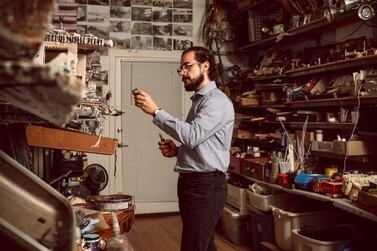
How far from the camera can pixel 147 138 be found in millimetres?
Result: 5273

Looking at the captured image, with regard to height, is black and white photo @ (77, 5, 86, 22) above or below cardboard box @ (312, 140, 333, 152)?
above

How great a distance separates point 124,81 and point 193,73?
2.84 m

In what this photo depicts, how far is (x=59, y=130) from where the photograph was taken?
1812mm

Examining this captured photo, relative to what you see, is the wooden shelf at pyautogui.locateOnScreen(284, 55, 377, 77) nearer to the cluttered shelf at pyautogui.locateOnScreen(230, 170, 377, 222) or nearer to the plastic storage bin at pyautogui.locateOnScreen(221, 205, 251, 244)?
the cluttered shelf at pyautogui.locateOnScreen(230, 170, 377, 222)

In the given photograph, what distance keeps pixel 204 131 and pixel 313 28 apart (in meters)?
1.95

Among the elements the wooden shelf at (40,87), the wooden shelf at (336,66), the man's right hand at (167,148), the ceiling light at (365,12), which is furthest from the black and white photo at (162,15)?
the wooden shelf at (40,87)

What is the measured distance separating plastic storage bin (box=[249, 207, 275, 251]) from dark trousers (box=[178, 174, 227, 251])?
145cm

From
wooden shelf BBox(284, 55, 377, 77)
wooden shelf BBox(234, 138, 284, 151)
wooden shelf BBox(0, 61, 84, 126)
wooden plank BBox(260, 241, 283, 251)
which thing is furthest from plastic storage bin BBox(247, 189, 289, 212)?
wooden shelf BBox(0, 61, 84, 126)

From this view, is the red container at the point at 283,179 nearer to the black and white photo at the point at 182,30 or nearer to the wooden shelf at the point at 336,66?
the wooden shelf at the point at 336,66

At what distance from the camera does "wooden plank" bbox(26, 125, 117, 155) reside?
1.74 meters

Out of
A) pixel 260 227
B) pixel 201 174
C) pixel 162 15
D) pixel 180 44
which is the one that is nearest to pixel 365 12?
pixel 201 174

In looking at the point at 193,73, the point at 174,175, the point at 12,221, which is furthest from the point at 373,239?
the point at 174,175

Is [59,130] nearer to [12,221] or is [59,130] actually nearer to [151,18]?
[12,221]

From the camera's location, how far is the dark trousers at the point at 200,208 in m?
2.22
